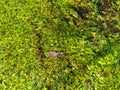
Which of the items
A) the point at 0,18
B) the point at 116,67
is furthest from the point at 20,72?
the point at 116,67

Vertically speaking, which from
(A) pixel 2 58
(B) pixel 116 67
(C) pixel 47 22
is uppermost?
(C) pixel 47 22

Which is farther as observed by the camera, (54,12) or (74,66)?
(54,12)

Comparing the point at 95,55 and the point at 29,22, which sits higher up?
the point at 29,22

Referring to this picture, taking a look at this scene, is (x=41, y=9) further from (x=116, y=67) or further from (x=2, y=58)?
(x=116, y=67)

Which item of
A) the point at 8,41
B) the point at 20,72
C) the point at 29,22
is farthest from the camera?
the point at 29,22

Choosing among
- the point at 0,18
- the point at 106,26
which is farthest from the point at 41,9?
the point at 106,26

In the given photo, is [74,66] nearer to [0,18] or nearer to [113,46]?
[113,46]

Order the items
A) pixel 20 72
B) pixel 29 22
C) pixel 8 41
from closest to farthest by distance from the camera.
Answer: pixel 20 72, pixel 8 41, pixel 29 22
